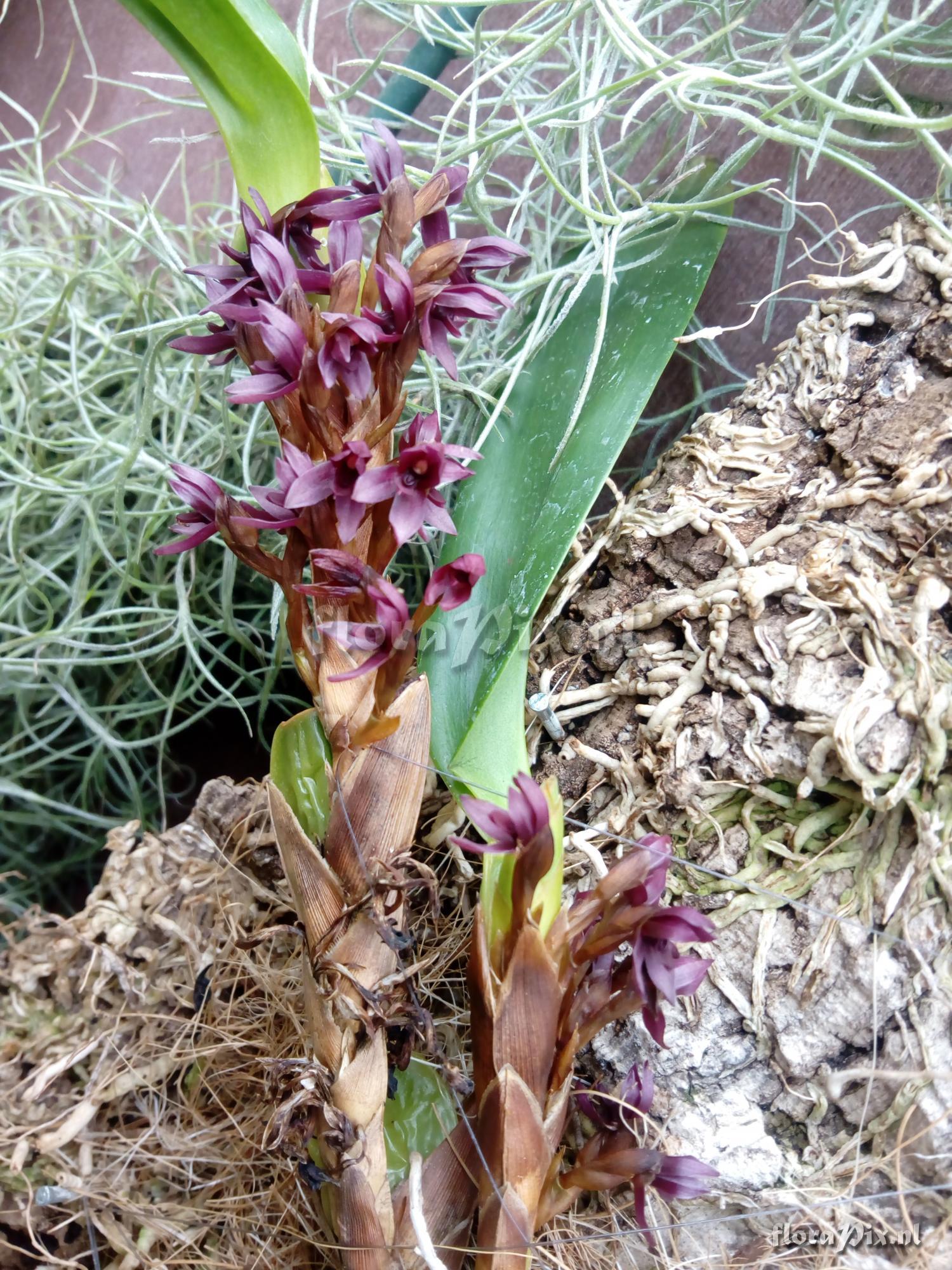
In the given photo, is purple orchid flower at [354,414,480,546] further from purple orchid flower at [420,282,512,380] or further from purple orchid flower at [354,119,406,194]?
purple orchid flower at [354,119,406,194]

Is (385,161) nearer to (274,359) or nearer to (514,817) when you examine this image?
(274,359)

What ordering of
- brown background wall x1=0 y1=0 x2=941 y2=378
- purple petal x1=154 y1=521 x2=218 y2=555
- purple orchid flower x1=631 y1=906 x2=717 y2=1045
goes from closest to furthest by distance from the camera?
purple orchid flower x1=631 y1=906 x2=717 y2=1045, purple petal x1=154 y1=521 x2=218 y2=555, brown background wall x1=0 y1=0 x2=941 y2=378

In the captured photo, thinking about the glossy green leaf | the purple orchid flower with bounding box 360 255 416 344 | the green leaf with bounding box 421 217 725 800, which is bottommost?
the glossy green leaf

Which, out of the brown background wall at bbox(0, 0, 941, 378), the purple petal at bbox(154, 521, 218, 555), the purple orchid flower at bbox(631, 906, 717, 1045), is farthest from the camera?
the brown background wall at bbox(0, 0, 941, 378)

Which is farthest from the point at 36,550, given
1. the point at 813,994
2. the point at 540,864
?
the point at 813,994

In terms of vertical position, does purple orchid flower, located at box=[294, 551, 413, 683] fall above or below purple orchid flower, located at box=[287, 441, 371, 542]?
below

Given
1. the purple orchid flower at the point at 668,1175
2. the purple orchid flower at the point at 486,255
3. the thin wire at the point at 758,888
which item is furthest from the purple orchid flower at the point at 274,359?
the purple orchid flower at the point at 668,1175

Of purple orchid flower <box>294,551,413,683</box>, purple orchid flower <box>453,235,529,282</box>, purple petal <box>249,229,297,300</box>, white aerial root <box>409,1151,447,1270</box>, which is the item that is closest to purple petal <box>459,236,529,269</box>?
purple orchid flower <box>453,235,529,282</box>
